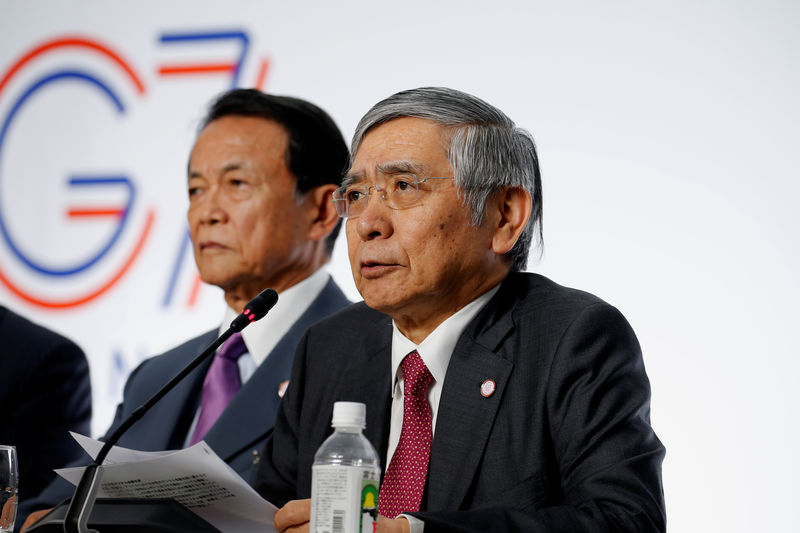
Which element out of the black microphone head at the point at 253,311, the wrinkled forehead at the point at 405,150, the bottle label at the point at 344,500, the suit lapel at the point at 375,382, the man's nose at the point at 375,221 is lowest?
the bottle label at the point at 344,500

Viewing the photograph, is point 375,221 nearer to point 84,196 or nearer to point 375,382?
point 375,382

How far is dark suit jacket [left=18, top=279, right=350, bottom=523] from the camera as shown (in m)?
2.51

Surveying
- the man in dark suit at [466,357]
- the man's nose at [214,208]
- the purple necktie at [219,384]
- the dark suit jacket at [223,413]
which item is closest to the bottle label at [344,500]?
the man in dark suit at [466,357]

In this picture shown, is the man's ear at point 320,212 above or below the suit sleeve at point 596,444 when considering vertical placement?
above

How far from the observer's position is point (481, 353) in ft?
6.28

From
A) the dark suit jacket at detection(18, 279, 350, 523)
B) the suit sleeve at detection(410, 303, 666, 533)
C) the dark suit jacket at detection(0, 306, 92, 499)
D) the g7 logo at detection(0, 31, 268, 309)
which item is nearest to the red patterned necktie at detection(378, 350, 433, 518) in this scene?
the suit sleeve at detection(410, 303, 666, 533)

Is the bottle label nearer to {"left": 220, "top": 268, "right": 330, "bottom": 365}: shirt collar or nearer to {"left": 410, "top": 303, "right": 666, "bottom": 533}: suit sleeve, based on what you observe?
{"left": 410, "top": 303, "right": 666, "bottom": 533}: suit sleeve

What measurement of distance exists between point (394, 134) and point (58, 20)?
2.64 m

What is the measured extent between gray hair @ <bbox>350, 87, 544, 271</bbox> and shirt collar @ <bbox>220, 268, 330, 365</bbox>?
88 centimetres

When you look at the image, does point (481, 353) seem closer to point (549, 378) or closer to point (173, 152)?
point (549, 378)

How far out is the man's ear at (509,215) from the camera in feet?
6.79

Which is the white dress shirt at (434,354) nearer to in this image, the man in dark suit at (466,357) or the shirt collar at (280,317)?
the man in dark suit at (466,357)

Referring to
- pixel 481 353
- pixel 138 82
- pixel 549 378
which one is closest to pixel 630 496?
pixel 549 378

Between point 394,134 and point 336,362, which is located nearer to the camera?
point 394,134
